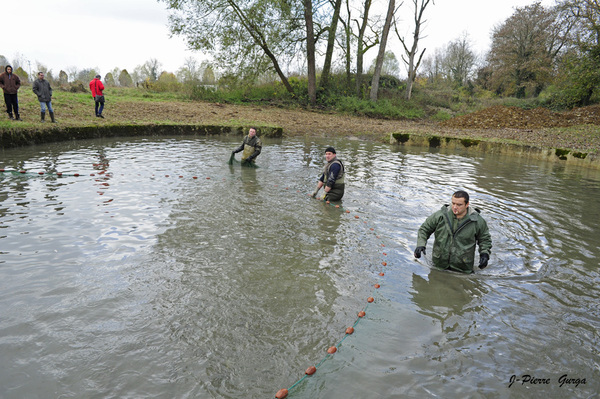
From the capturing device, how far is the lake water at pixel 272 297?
3385 mm

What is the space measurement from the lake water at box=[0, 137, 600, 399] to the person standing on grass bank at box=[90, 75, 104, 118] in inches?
343

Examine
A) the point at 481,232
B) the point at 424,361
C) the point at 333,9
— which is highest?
Answer: the point at 333,9

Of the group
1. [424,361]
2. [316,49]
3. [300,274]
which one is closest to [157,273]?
[300,274]

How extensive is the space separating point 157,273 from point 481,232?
15.0ft

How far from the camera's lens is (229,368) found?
11.3 feet

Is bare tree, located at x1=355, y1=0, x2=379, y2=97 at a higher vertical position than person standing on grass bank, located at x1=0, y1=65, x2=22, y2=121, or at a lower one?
higher

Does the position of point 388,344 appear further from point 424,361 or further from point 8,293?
point 8,293

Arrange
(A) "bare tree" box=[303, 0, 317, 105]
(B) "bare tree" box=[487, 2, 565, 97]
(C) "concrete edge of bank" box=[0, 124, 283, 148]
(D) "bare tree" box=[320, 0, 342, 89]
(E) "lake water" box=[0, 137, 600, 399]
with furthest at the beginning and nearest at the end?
1. (B) "bare tree" box=[487, 2, 565, 97]
2. (D) "bare tree" box=[320, 0, 342, 89]
3. (A) "bare tree" box=[303, 0, 317, 105]
4. (C) "concrete edge of bank" box=[0, 124, 283, 148]
5. (E) "lake water" box=[0, 137, 600, 399]

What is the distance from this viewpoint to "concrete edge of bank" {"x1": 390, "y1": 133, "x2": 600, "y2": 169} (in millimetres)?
15905

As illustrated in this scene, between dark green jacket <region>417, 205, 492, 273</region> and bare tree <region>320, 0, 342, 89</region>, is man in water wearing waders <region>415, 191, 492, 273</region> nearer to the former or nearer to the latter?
Answer: dark green jacket <region>417, 205, 492, 273</region>

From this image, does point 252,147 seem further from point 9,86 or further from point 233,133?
point 9,86

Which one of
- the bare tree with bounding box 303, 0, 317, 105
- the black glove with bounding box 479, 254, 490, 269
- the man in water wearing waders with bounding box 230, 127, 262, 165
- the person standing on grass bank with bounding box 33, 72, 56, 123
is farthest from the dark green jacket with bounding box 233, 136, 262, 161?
the bare tree with bounding box 303, 0, 317, 105

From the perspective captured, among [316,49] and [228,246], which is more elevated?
[316,49]

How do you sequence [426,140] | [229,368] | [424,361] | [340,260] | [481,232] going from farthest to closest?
[426,140]
[340,260]
[481,232]
[424,361]
[229,368]
